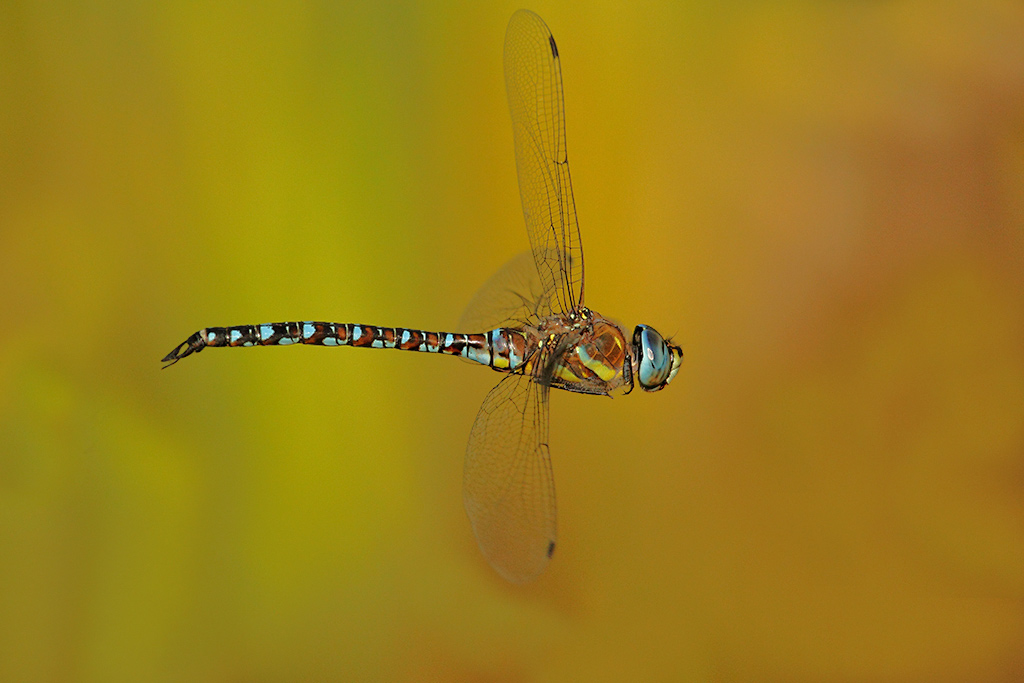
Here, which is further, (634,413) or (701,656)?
(634,413)

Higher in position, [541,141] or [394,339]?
[541,141]

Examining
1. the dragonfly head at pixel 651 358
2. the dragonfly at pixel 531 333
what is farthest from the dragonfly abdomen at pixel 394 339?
the dragonfly head at pixel 651 358

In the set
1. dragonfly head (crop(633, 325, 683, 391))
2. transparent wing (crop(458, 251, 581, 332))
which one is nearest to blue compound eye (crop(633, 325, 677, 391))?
dragonfly head (crop(633, 325, 683, 391))

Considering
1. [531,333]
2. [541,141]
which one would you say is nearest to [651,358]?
[531,333]

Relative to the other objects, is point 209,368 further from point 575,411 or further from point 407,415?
point 575,411

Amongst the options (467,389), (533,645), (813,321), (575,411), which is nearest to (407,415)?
(467,389)

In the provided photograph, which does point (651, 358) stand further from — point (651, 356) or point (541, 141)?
point (541, 141)

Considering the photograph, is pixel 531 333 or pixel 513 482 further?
pixel 531 333
